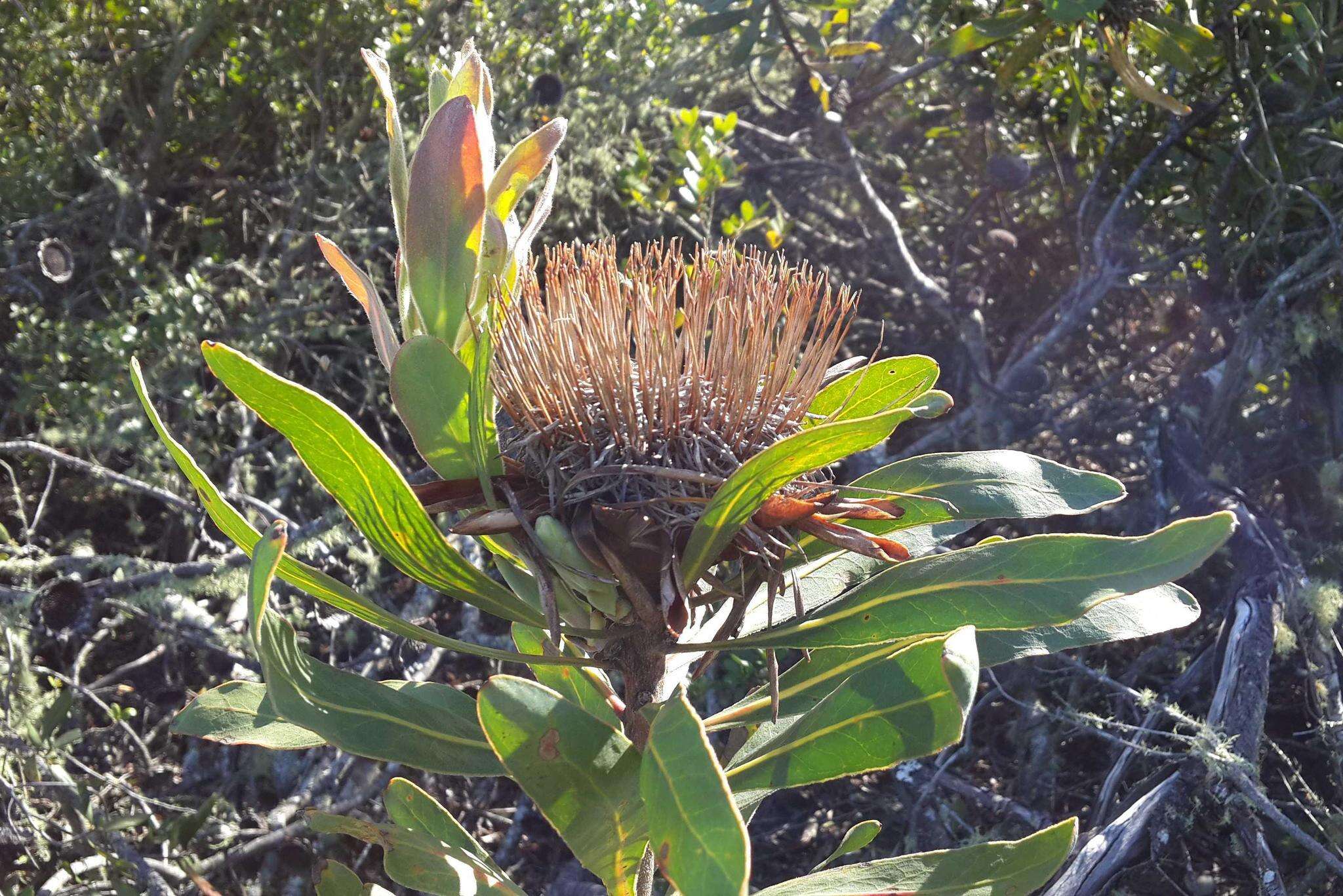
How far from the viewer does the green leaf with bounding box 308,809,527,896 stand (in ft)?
2.91

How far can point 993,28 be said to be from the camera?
232 cm

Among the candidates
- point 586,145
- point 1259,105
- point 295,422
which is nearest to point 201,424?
point 586,145

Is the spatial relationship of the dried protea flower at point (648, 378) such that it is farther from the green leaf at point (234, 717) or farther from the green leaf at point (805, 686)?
the green leaf at point (234, 717)

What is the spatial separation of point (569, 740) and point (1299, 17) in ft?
7.02

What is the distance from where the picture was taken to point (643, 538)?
81cm

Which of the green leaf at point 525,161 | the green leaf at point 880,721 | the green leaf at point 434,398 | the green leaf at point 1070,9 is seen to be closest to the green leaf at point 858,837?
the green leaf at point 880,721

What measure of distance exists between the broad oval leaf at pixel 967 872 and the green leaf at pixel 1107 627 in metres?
0.16

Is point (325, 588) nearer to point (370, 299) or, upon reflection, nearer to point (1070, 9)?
point (370, 299)

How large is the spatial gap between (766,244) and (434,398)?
2.08 metres

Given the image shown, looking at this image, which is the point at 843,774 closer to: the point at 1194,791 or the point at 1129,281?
the point at 1194,791

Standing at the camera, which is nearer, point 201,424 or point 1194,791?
point 1194,791

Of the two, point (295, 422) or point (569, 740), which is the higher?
point (295, 422)

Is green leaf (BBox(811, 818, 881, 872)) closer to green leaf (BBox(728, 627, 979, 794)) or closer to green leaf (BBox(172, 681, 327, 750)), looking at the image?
green leaf (BBox(728, 627, 979, 794))

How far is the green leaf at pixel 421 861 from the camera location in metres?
0.89
